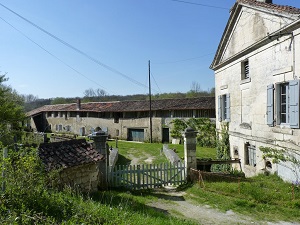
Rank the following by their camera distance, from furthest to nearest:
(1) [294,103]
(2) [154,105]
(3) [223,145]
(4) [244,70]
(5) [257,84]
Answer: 1. (2) [154,105]
2. (3) [223,145]
3. (4) [244,70]
4. (5) [257,84]
5. (1) [294,103]

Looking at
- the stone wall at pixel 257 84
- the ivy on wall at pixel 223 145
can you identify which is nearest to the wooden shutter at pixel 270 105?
the stone wall at pixel 257 84

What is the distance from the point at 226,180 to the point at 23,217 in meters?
8.24

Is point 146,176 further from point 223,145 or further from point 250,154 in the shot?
point 223,145

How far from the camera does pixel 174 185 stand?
32.9 ft

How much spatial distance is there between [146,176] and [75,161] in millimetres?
3271

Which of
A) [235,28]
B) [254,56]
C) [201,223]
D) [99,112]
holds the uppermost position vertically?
[235,28]

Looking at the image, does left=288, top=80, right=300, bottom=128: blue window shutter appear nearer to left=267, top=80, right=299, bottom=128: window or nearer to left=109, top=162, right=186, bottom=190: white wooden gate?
left=267, top=80, right=299, bottom=128: window

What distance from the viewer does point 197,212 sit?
7.35 metres

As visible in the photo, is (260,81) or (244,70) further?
(244,70)

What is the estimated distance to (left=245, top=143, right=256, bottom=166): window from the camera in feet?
39.7

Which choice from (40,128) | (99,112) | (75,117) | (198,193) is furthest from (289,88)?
(40,128)

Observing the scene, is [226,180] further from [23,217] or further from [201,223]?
[23,217]

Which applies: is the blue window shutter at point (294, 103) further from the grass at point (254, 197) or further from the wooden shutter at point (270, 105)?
the grass at point (254, 197)

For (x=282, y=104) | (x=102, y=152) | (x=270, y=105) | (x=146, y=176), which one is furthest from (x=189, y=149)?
(x=282, y=104)
